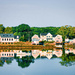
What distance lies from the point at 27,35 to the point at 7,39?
17210 millimetres

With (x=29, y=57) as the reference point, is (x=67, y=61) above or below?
below

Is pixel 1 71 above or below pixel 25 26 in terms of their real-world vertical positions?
below

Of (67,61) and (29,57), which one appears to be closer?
(67,61)

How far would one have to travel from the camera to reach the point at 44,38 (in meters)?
109

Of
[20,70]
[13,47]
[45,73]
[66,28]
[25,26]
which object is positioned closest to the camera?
[45,73]

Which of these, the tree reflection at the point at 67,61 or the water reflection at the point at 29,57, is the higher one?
the water reflection at the point at 29,57

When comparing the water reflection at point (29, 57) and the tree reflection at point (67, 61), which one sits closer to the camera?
the tree reflection at point (67, 61)

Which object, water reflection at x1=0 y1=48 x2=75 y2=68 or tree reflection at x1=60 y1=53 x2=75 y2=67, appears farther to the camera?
water reflection at x1=0 y1=48 x2=75 y2=68

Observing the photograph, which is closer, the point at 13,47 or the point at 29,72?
the point at 29,72

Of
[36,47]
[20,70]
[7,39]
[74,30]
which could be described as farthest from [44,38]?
[20,70]

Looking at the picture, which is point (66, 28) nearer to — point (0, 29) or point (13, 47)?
point (0, 29)

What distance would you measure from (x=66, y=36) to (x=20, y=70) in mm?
81419

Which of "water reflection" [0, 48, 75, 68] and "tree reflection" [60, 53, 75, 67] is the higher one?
"water reflection" [0, 48, 75, 68]

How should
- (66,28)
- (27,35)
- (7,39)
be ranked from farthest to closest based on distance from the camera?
(66,28) → (27,35) → (7,39)
